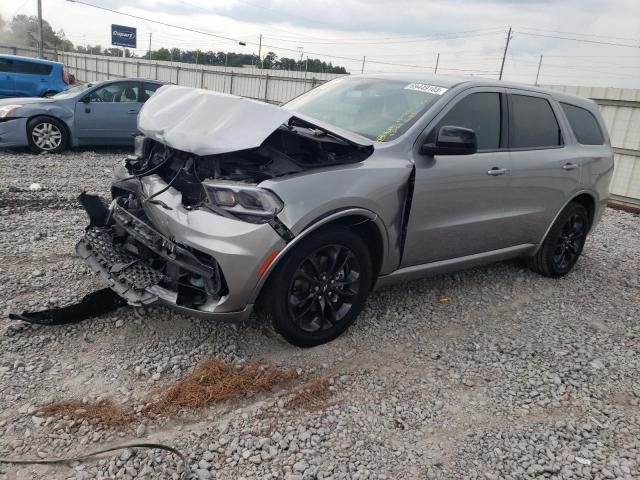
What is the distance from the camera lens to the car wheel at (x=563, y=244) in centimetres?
524

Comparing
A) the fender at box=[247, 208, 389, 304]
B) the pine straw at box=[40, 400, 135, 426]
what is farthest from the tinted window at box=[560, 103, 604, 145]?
the pine straw at box=[40, 400, 135, 426]

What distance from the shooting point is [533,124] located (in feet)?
15.5

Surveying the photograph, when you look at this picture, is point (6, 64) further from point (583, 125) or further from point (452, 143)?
point (452, 143)

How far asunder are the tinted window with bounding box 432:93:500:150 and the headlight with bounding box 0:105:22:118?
26.9ft

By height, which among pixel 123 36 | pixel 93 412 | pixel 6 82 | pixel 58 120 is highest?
pixel 123 36

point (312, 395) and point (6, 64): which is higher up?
point (6, 64)

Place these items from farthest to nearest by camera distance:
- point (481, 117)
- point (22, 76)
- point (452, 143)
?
1. point (22, 76)
2. point (481, 117)
3. point (452, 143)

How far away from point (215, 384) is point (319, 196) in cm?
125

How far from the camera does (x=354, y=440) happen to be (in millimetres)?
2732

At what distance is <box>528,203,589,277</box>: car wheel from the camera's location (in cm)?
524

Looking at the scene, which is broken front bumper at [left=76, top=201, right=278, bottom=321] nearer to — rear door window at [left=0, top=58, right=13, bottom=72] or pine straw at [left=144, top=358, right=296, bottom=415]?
pine straw at [left=144, top=358, right=296, bottom=415]

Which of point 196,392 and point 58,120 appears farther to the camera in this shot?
point 58,120

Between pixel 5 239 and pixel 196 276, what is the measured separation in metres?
2.82

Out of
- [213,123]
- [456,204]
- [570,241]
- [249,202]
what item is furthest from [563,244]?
[213,123]
